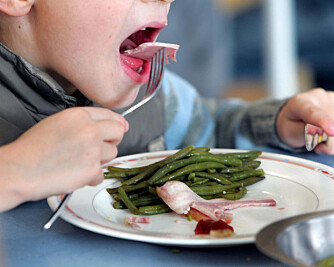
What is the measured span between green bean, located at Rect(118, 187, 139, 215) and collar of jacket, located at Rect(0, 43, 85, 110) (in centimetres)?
42

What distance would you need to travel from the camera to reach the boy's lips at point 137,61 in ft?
3.92

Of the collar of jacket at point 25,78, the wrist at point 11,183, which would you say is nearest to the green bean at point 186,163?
the wrist at point 11,183

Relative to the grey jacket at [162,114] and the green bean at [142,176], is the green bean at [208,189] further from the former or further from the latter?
the grey jacket at [162,114]

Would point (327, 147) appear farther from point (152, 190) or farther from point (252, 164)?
point (152, 190)

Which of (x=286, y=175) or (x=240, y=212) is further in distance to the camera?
(x=286, y=175)

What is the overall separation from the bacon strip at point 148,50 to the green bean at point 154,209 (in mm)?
424

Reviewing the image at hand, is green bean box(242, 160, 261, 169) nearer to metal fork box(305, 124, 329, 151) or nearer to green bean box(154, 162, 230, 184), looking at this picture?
green bean box(154, 162, 230, 184)

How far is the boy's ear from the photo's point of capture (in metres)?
1.11

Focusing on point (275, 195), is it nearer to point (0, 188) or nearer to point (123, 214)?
point (123, 214)

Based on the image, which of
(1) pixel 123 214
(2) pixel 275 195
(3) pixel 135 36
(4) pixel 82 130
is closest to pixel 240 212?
(2) pixel 275 195

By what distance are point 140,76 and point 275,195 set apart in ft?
1.57

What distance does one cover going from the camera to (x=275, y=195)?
39.6 inches

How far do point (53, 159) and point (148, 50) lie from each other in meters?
0.49

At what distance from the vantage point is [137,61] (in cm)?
123
